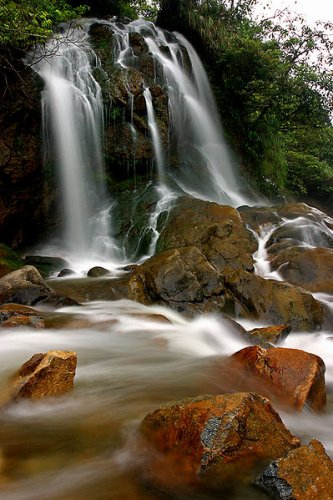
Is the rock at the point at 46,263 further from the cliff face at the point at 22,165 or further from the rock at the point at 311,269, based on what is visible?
the rock at the point at 311,269

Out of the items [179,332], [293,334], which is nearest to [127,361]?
[179,332]

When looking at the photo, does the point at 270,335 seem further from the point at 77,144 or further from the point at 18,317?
the point at 77,144

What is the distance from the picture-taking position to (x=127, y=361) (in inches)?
174

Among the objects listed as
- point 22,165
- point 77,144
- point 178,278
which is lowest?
point 178,278

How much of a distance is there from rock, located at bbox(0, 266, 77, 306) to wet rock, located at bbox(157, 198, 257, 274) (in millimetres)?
3350

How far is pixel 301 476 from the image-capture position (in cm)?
193

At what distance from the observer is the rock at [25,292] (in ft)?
21.3

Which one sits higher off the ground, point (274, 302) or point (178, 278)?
point (178, 278)

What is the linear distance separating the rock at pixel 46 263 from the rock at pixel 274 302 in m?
4.74

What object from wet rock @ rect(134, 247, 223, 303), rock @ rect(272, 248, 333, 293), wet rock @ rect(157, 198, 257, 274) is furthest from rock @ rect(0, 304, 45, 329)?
rock @ rect(272, 248, 333, 293)

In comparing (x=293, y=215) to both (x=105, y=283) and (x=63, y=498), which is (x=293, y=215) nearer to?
(x=105, y=283)

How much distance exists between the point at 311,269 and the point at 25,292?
19.3ft

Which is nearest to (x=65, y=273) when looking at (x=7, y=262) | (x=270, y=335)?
(x=7, y=262)

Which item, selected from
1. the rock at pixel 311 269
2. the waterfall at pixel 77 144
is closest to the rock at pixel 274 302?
the rock at pixel 311 269
